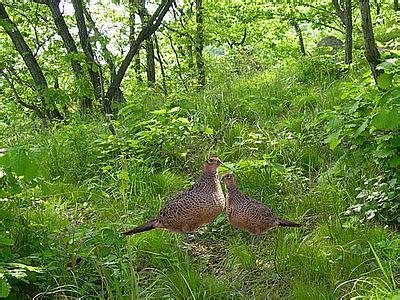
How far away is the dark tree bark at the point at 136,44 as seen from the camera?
8.00 meters

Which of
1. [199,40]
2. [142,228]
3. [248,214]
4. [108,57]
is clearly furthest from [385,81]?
[199,40]

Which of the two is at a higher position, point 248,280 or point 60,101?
point 60,101

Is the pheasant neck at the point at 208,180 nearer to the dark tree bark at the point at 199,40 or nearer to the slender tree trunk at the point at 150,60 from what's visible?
the dark tree bark at the point at 199,40

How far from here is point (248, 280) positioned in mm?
3457

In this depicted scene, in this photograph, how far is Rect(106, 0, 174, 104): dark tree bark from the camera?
8000mm

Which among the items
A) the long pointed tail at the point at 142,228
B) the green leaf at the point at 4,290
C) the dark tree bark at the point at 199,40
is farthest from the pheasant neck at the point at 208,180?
the dark tree bark at the point at 199,40

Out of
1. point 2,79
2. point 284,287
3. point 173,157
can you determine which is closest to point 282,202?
point 284,287

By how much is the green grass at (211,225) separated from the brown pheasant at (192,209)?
0.63ft

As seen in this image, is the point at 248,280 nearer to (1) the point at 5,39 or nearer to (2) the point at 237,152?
(2) the point at 237,152

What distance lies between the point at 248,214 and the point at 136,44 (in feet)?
16.6

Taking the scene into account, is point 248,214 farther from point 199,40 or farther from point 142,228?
point 199,40

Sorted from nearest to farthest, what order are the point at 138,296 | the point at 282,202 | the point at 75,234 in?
1. the point at 138,296
2. the point at 75,234
3. the point at 282,202

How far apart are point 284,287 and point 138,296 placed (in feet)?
3.07

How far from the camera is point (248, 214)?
379 cm
